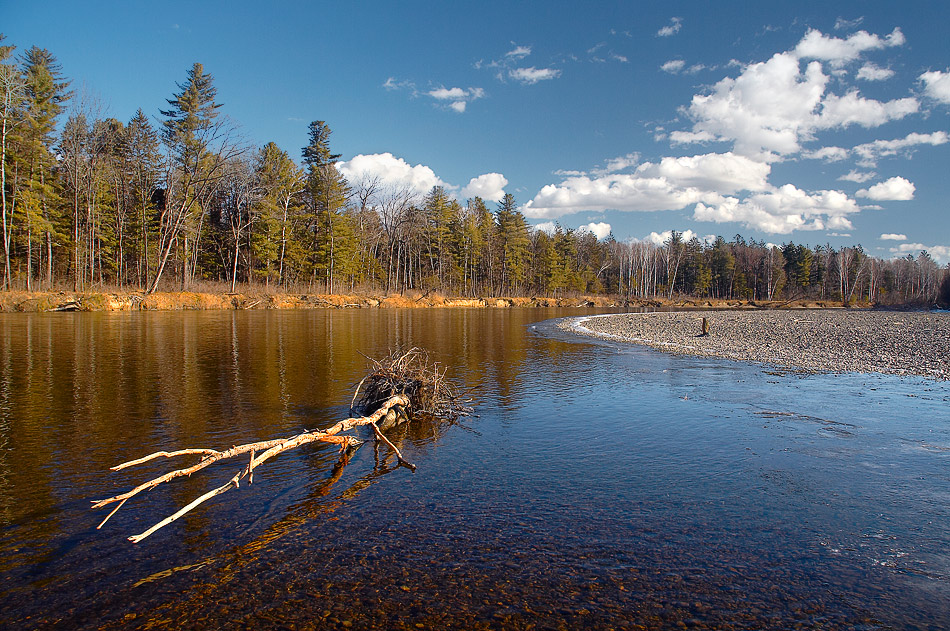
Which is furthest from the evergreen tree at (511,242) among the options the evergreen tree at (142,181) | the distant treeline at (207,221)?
the evergreen tree at (142,181)

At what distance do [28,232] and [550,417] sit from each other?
48.0 meters

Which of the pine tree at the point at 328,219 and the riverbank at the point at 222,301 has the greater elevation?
Answer: the pine tree at the point at 328,219

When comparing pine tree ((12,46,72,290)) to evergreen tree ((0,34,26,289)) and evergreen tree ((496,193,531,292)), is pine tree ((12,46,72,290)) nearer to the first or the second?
evergreen tree ((0,34,26,289))

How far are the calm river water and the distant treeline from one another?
39.8 metres

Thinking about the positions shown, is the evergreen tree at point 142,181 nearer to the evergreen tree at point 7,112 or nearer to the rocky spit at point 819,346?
the evergreen tree at point 7,112

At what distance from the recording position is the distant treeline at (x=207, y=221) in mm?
40219

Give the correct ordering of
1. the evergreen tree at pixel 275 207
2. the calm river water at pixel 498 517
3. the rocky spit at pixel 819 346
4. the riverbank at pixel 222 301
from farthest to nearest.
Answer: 1. the evergreen tree at pixel 275 207
2. the riverbank at pixel 222 301
3. the rocky spit at pixel 819 346
4. the calm river water at pixel 498 517

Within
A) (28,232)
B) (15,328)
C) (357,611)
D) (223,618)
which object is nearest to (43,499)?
(223,618)

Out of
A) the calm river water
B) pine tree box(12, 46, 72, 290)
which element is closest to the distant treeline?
pine tree box(12, 46, 72, 290)

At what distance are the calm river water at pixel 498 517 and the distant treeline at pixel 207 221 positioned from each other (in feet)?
130

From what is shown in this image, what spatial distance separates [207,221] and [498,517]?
62.8 meters

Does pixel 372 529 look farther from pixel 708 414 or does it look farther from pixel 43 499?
pixel 708 414

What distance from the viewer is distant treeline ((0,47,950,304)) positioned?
40219 mm

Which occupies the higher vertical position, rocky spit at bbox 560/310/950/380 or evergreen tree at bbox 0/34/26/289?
evergreen tree at bbox 0/34/26/289
